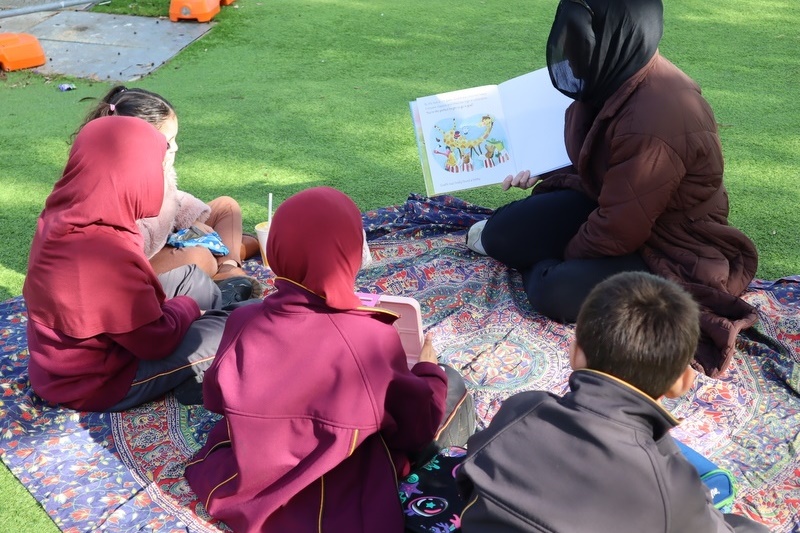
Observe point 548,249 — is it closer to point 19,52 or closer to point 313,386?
point 313,386

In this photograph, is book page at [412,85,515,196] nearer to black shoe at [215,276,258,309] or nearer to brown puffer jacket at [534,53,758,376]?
brown puffer jacket at [534,53,758,376]

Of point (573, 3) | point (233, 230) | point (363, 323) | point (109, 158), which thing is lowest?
point (233, 230)

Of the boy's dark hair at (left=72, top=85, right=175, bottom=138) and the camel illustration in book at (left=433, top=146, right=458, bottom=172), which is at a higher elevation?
the boy's dark hair at (left=72, top=85, right=175, bottom=138)

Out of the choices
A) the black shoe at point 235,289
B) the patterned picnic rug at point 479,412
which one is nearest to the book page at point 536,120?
the patterned picnic rug at point 479,412

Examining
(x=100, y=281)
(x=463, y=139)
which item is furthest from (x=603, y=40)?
(x=100, y=281)

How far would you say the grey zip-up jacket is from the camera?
174 centimetres

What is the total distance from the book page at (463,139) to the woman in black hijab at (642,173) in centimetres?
41

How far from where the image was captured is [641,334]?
6.03 ft

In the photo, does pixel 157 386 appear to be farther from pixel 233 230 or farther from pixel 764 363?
pixel 764 363

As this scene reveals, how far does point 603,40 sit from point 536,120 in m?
0.74

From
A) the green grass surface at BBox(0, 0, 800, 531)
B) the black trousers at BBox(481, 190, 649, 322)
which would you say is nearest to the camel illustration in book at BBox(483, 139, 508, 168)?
the black trousers at BBox(481, 190, 649, 322)

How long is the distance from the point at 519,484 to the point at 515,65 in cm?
533

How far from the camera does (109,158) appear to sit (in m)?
2.73

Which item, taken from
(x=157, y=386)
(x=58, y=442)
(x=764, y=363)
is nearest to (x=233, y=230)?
(x=157, y=386)
